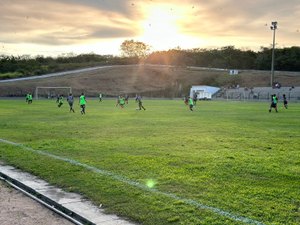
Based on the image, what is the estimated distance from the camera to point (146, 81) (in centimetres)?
11131

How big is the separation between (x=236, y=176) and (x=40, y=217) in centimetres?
439

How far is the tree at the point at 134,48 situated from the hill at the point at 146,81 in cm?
3053

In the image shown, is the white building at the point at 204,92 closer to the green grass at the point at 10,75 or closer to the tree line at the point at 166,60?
the tree line at the point at 166,60

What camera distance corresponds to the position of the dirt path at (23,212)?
6.59 metres

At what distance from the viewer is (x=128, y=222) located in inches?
248

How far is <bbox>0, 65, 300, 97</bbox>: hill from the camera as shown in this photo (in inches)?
3824

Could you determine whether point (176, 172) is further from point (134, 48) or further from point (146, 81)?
point (134, 48)

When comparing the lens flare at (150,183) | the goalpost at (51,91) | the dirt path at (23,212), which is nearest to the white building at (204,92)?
the goalpost at (51,91)

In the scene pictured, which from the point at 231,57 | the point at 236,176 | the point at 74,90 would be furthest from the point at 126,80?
the point at 236,176

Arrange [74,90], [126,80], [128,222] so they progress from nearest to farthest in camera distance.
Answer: [128,222], [74,90], [126,80]

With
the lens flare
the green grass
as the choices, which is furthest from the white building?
the lens flare

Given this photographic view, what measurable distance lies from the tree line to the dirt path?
10721 centimetres

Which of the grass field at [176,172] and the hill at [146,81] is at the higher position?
the hill at [146,81]

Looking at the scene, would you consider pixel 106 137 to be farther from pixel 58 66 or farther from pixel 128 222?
pixel 58 66
